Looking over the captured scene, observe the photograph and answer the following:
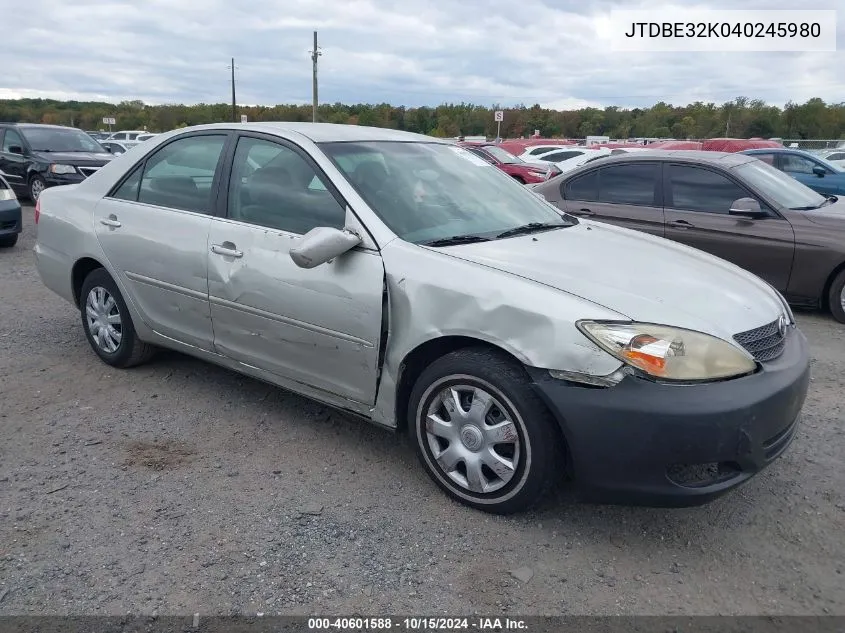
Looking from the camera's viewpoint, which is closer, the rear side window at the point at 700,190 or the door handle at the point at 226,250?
the door handle at the point at 226,250

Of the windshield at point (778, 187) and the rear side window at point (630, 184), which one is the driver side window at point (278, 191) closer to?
the rear side window at point (630, 184)

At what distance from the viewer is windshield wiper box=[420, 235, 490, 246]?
3.21 metres

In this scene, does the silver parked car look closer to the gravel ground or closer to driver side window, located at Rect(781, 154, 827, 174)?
the gravel ground

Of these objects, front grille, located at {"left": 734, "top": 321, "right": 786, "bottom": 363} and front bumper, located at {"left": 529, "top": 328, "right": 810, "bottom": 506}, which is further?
front grille, located at {"left": 734, "top": 321, "right": 786, "bottom": 363}

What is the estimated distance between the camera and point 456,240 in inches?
129

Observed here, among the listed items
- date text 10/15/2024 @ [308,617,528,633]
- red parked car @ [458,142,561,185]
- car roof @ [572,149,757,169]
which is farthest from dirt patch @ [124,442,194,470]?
red parked car @ [458,142,561,185]

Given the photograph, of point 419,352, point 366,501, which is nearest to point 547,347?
point 419,352

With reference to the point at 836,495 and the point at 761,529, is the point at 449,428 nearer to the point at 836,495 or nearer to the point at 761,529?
the point at 761,529

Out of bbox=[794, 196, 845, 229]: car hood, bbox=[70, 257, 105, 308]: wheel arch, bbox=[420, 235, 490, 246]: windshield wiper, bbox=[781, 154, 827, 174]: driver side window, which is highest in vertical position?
bbox=[781, 154, 827, 174]: driver side window

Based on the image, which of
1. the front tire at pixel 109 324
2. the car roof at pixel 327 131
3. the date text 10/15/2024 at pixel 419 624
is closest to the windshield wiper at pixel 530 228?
the car roof at pixel 327 131

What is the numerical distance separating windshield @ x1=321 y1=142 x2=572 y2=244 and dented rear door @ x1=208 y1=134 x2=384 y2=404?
0.20m

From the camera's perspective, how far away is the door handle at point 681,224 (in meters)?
6.58

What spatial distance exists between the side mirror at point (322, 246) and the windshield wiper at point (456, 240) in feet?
1.12

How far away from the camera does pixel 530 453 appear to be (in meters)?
2.77
